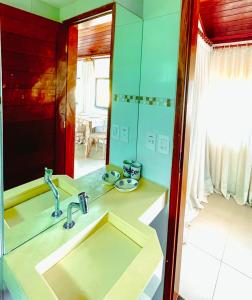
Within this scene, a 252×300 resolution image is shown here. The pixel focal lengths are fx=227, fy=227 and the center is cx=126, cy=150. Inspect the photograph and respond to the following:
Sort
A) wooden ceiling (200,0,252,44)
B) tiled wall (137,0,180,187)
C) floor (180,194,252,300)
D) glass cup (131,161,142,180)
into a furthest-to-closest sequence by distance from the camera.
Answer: wooden ceiling (200,0,252,44) < floor (180,194,252,300) < glass cup (131,161,142,180) < tiled wall (137,0,180,187)

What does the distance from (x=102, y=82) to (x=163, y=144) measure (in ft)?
1.86

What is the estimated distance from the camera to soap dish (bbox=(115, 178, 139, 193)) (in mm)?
1494

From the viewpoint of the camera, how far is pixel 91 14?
52.3 inches

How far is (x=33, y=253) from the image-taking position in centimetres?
92

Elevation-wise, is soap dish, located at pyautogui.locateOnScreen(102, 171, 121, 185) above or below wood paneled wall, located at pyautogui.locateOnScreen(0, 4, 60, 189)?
below

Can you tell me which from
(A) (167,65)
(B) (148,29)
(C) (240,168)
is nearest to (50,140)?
(A) (167,65)

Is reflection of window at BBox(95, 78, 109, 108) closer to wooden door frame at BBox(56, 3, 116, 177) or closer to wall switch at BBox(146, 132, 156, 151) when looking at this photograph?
wooden door frame at BBox(56, 3, 116, 177)

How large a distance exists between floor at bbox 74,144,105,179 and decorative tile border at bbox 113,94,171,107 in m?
0.39

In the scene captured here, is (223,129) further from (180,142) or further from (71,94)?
(71,94)

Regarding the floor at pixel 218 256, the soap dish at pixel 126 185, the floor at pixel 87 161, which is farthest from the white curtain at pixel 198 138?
the floor at pixel 87 161

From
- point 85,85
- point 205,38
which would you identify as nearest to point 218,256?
point 85,85

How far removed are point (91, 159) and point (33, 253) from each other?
0.67m

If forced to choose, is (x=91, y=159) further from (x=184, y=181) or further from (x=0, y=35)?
(x=0, y=35)

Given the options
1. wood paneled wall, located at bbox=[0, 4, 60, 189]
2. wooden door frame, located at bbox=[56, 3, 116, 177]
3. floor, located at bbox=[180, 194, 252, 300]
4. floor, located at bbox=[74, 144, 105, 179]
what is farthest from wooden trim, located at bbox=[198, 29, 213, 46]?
floor, located at bbox=[180, 194, 252, 300]
